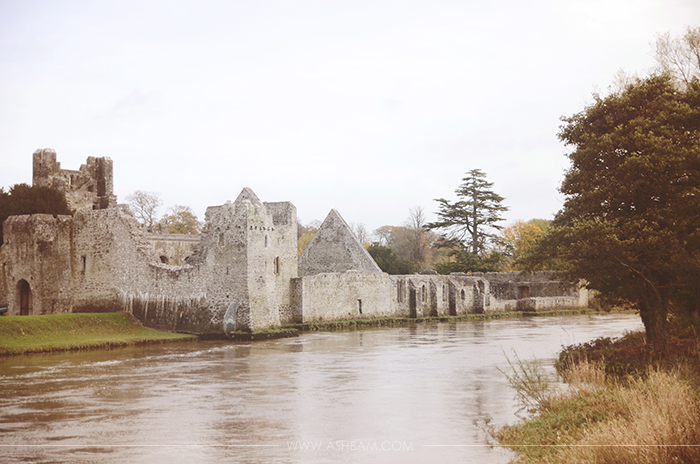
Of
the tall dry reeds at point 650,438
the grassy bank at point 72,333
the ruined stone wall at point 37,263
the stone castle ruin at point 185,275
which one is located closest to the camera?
the tall dry reeds at point 650,438

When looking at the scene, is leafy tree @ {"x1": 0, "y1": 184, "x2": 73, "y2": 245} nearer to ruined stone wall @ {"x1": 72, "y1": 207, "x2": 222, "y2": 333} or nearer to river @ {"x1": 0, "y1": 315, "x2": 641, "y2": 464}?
ruined stone wall @ {"x1": 72, "y1": 207, "x2": 222, "y2": 333}

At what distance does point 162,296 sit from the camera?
29016mm

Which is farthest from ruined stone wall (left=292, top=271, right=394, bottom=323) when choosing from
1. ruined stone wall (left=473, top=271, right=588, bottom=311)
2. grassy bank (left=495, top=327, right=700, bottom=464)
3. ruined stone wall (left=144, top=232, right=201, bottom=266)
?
grassy bank (left=495, top=327, right=700, bottom=464)

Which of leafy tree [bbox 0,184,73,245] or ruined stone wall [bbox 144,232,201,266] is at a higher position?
leafy tree [bbox 0,184,73,245]

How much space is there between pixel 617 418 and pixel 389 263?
1733 inches

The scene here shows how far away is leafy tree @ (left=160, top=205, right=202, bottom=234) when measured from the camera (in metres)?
68.5

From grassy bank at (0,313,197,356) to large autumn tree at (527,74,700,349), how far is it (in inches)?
638

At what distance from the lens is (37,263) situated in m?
31.5

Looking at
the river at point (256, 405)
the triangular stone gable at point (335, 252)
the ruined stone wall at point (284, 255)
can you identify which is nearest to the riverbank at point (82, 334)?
the river at point (256, 405)

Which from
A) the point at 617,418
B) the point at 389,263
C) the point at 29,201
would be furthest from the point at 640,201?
the point at 389,263

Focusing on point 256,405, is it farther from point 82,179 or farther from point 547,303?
point 547,303

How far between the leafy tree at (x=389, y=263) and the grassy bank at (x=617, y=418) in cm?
3810

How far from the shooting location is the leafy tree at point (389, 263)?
53.3m

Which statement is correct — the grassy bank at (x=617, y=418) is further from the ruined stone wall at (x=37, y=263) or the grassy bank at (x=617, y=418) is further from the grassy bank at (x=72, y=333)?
the ruined stone wall at (x=37, y=263)
